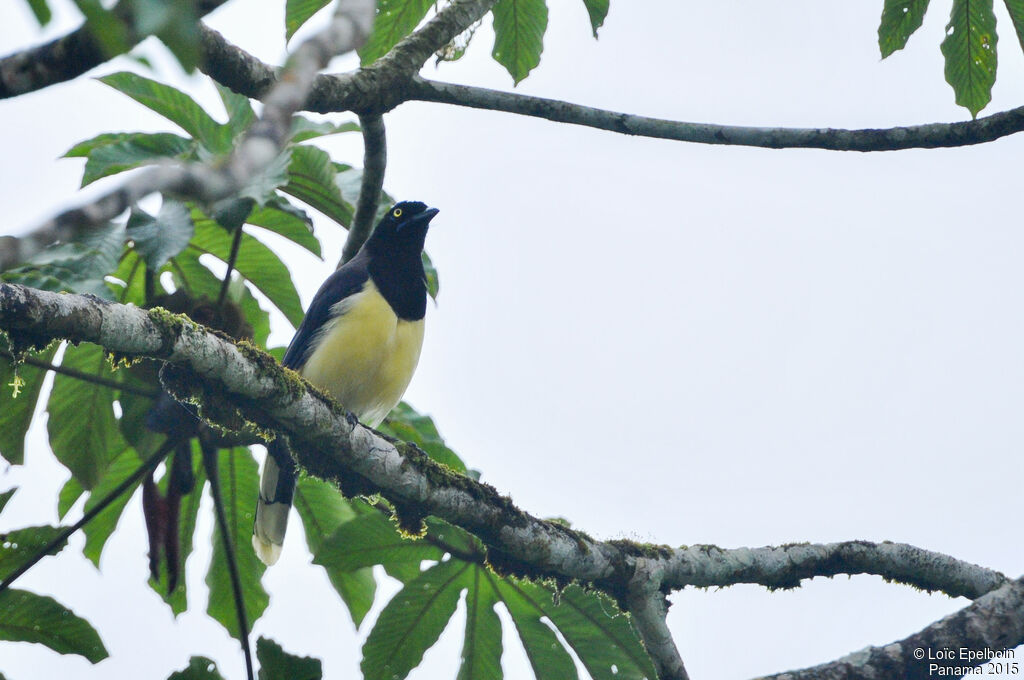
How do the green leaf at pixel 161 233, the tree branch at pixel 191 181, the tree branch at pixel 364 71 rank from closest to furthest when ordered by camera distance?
the tree branch at pixel 191 181 → the tree branch at pixel 364 71 → the green leaf at pixel 161 233

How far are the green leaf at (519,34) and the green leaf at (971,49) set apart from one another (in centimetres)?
186

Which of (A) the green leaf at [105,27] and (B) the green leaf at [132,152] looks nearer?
(A) the green leaf at [105,27]

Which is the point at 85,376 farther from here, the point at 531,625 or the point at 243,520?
the point at 531,625

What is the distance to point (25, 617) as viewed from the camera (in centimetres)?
378

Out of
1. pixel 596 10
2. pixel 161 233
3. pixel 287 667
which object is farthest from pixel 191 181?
pixel 596 10

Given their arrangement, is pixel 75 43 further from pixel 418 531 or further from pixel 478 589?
pixel 478 589

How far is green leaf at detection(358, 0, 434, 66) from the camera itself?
4.65 meters

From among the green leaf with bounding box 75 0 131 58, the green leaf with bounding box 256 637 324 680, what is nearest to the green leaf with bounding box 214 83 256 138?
the green leaf with bounding box 256 637 324 680

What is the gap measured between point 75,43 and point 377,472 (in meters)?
2.32

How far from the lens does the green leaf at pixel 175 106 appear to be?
457 centimetres

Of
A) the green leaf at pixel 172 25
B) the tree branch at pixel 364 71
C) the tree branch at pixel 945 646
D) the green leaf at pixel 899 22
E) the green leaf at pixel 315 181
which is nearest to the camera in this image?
the green leaf at pixel 172 25

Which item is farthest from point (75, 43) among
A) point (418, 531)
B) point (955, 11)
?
point (955, 11)

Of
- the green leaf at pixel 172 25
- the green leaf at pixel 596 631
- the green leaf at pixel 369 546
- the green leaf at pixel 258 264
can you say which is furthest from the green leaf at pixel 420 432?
the green leaf at pixel 172 25

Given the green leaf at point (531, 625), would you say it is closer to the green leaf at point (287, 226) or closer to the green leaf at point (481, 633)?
the green leaf at point (481, 633)
